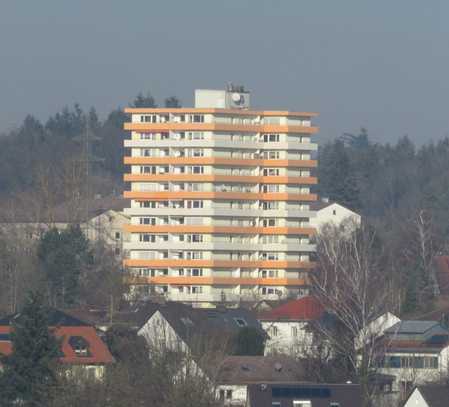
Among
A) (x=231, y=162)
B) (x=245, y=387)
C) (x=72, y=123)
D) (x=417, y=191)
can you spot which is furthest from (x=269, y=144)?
(x=72, y=123)

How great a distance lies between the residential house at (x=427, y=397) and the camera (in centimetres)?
6094

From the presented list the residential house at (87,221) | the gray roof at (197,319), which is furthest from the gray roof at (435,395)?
the residential house at (87,221)

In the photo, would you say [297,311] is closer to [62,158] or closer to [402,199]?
[62,158]

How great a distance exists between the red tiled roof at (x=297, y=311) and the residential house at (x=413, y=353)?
821cm

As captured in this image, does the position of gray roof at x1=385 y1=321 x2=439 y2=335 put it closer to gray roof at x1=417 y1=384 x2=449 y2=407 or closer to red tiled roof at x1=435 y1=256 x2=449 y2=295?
gray roof at x1=417 y1=384 x2=449 y2=407

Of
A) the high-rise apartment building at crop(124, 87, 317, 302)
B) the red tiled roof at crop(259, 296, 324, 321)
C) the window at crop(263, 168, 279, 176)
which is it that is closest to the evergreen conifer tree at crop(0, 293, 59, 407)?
the red tiled roof at crop(259, 296, 324, 321)

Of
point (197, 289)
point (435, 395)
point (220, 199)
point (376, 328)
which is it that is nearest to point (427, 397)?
point (435, 395)

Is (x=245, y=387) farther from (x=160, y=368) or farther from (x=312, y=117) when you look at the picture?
(x=312, y=117)

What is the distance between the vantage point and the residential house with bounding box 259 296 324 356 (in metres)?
81.8

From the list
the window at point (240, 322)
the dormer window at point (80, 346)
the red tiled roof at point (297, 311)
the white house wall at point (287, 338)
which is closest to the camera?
the dormer window at point (80, 346)

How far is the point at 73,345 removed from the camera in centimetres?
6850

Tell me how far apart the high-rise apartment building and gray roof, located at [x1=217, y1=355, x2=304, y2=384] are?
105 feet

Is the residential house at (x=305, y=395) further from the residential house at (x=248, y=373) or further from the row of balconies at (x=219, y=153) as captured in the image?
the row of balconies at (x=219, y=153)

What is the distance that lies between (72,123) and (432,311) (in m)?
107
